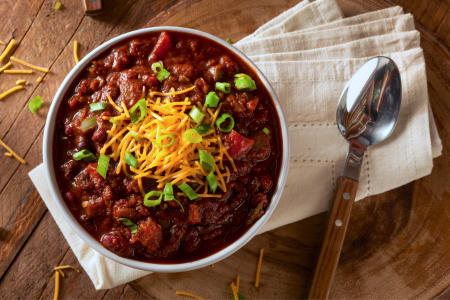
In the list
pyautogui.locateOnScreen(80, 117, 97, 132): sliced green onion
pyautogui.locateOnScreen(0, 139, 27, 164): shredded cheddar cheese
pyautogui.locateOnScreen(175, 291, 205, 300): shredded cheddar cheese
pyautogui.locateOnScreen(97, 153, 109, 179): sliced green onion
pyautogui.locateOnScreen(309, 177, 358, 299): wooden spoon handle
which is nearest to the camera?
pyautogui.locateOnScreen(97, 153, 109, 179): sliced green onion

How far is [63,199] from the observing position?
2699mm

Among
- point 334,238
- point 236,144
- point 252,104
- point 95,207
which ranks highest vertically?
point 252,104

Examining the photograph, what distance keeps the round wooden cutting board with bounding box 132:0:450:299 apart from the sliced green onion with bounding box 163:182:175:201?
117 cm

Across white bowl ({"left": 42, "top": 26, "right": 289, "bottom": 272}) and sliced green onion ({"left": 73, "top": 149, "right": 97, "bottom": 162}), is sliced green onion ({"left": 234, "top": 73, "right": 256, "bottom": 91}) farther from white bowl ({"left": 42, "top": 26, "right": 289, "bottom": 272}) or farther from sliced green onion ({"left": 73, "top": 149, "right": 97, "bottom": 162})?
sliced green onion ({"left": 73, "top": 149, "right": 97, "bottom": 162})

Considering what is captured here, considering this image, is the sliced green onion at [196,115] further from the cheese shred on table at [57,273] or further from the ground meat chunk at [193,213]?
the cheese shred on table at [57,273]

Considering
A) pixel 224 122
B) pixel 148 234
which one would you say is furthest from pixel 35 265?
pixel 224 122

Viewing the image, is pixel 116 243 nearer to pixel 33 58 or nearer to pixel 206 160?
pixel 206 160

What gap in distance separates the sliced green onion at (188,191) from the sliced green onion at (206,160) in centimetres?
16

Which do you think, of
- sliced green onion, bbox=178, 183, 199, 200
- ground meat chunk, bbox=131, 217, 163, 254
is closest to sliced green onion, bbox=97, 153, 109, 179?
ground meat chunk, bbox=131, 217, 163, 254

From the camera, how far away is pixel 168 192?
7.94 ft

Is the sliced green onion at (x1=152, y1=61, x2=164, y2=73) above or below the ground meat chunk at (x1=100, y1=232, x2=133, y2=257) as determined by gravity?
above

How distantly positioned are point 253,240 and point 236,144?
3.84ft

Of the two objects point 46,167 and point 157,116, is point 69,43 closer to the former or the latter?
point 46,167

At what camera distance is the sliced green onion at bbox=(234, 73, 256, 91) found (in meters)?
2.71
